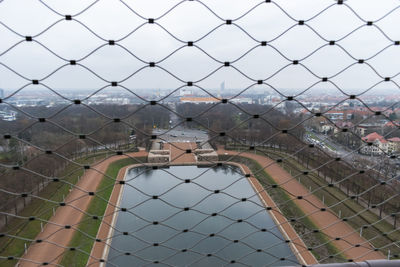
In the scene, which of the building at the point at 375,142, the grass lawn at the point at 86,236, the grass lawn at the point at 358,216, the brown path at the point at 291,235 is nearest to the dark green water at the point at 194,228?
the brown path at the point at 291,235

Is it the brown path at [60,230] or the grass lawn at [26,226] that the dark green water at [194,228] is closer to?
the brown path at [60,230]

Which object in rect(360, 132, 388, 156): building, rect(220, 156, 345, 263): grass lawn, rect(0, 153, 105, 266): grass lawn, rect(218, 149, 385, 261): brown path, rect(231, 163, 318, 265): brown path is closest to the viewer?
rect(360, 132, 388, 156): building

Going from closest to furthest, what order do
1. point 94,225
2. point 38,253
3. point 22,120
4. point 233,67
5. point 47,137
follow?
1. point 233,67
2. point 22,120
3. point 47,137
4. point 38,253
5. point 94,225

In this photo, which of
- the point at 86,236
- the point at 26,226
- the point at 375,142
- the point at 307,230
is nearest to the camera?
the point at 375,142

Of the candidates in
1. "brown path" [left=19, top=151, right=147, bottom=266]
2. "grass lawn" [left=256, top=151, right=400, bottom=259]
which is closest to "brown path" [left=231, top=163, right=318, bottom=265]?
"grass lawn" [left=256, top=151, right=400, bottom=259]

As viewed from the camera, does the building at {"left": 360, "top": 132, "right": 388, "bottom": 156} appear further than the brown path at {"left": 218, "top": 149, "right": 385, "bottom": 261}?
No

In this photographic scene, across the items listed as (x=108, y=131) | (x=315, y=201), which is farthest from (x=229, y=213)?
(x=108, y=131)

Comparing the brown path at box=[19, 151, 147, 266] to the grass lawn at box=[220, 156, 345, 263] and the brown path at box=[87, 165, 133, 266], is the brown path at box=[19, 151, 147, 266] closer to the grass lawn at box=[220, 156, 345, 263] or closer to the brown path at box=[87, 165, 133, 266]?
the brown path at box=[87, 165, 133, 266]

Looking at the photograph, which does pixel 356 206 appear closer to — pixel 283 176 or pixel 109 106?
pixel 283 176

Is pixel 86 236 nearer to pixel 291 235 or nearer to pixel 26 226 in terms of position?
pixel 26 226

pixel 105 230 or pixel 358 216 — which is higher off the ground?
pixel 358 216

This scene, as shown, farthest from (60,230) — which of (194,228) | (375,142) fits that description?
(375,142)
